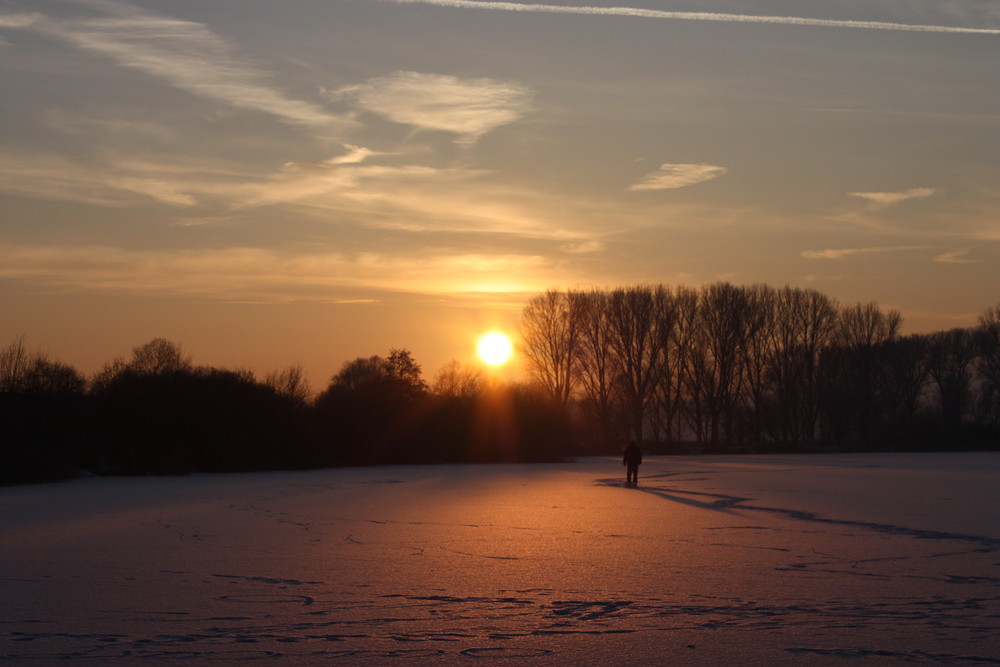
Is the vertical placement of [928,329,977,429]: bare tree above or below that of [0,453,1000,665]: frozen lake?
above

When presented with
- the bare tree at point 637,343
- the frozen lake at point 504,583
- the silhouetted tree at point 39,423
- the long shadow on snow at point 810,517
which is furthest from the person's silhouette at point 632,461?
the bare tree at point 637,343

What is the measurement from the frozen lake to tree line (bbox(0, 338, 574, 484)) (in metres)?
12.0

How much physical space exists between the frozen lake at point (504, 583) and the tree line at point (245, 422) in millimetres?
11996

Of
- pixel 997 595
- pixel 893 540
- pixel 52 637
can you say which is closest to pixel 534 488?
pixel 893 540

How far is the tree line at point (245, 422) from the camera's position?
93.9 ft

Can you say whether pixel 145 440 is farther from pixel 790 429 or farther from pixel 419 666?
pixel 790 429

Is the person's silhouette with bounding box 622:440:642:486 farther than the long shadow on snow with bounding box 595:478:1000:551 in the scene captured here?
Yes

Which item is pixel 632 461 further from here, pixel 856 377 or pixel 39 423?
pixel 856 377

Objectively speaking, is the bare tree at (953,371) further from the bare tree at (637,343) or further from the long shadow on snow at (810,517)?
the long shadow on snow at (810,517)

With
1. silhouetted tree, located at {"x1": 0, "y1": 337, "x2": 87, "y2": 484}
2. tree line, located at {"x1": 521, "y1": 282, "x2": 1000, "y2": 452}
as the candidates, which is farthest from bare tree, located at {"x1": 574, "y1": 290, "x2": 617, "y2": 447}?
silhouetted tree, located at {"x1": 0, "y1": 337, "x2": 87, "y2": 484}

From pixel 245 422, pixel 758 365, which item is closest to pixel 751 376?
pixel 758 365

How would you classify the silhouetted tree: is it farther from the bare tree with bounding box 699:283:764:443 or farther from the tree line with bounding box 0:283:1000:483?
the bare tree with bounding box 699:283:764:443

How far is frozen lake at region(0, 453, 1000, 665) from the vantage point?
6.31 metres

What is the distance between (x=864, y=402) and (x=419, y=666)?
68.3 metres
